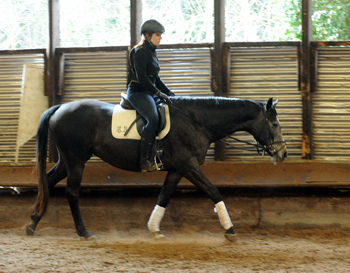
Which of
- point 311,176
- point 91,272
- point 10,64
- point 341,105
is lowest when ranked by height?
point 91,272

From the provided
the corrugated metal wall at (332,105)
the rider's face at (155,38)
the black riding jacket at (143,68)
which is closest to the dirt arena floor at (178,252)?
the corrugated metal wall at (332,105)

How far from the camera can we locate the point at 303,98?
20.3 feet

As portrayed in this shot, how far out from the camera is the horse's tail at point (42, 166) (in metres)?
5.29

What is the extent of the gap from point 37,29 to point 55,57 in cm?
64

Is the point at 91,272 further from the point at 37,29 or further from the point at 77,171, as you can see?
the point at 37,29

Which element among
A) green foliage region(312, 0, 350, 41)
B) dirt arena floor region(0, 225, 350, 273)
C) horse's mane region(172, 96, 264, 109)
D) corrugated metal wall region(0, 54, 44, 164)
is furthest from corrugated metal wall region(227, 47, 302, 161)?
corrugated metal wall region(0, 54, 44, 164)

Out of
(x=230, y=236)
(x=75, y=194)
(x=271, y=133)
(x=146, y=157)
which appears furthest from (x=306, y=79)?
(x=75, y=194)

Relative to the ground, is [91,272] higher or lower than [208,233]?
higher

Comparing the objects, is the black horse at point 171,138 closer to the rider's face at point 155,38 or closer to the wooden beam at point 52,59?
the rider's face at point 155,38

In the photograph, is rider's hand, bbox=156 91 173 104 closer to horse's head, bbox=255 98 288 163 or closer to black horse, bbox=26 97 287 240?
black horse, bbox=26 97 287 240

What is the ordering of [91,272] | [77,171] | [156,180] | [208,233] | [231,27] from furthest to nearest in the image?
[231,27] → [156,180] → [208,233] → [77,171] → [91,272]

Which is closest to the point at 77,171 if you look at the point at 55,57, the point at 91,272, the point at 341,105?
the point at 91,272

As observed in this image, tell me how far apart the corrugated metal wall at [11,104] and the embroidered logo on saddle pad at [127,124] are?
2.22 meters

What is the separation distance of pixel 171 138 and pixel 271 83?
217 centimetres
